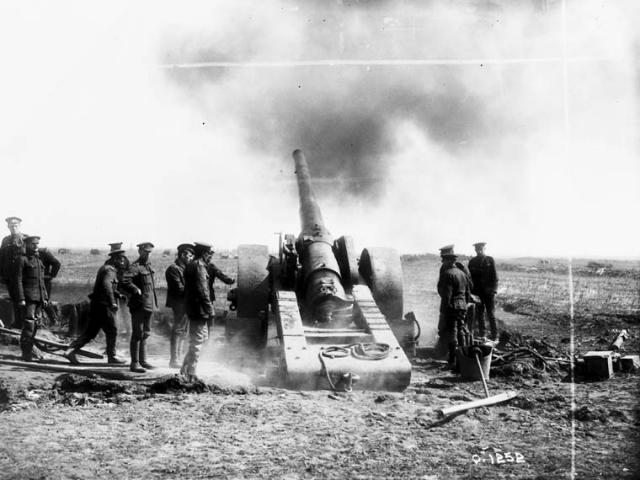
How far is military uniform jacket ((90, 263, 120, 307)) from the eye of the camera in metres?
8.52

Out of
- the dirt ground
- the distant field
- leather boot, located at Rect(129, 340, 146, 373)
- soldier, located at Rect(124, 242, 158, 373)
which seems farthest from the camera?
the distant field

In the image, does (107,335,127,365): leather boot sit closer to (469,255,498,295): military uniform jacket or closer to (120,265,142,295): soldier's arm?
(120,265,142,295): soldier's arm

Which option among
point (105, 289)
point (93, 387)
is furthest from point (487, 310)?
point (93, 387)

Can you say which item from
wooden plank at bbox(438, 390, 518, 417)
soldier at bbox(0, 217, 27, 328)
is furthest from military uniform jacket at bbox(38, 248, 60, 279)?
wooden plank at bbox(438, 390, 518, 417)

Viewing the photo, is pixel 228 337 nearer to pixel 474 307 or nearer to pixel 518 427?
pixel 474 307

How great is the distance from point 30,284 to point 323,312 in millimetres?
4523

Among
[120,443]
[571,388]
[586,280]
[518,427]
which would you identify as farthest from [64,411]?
[586,280]

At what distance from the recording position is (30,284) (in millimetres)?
9023

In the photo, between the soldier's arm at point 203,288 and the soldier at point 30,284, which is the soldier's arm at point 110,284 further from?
the soldier's arm at point 203,288

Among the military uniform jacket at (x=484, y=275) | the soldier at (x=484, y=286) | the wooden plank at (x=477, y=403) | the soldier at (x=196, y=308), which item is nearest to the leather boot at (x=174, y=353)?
the soldier at (x=196, y=308)

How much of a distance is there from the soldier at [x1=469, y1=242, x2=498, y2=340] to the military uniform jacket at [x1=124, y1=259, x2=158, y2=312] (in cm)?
589

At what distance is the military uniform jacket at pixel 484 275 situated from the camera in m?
11.1

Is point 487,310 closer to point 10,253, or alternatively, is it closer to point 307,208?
point 307,208

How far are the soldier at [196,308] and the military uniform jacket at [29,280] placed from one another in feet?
8.68
